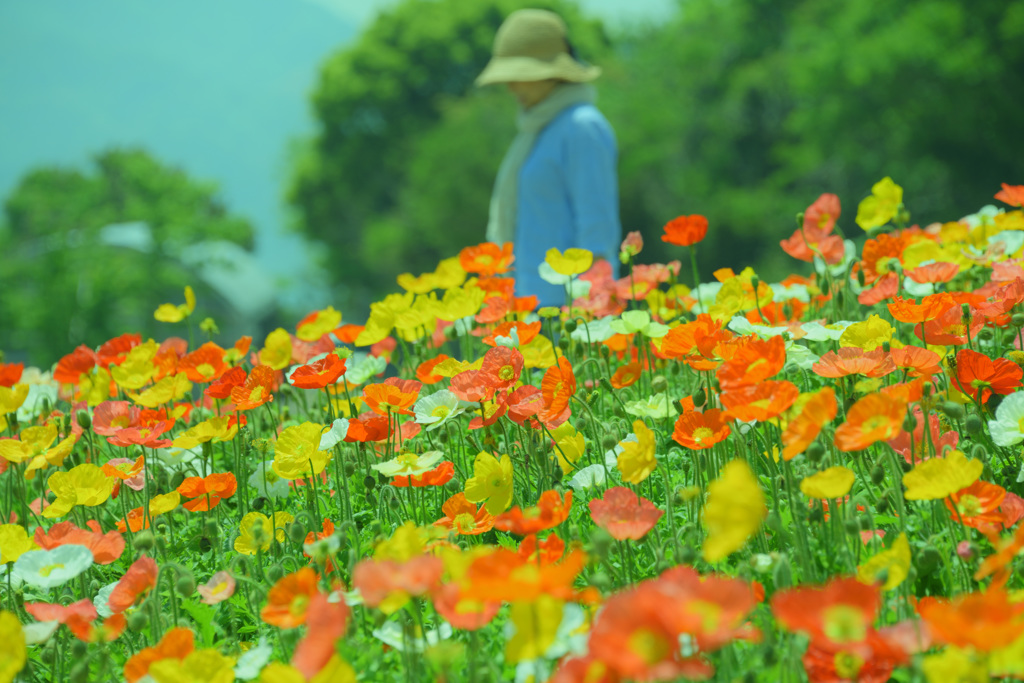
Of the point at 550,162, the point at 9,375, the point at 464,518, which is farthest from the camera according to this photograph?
the point at 550,162

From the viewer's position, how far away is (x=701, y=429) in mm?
1455

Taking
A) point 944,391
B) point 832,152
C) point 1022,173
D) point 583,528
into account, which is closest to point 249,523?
point 583,528

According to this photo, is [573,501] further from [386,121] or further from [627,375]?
[386,121]

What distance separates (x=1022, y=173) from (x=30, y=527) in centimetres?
1916

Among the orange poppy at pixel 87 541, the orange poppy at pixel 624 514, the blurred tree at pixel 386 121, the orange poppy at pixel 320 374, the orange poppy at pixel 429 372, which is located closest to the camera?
the orange poppy at pixel 624 514

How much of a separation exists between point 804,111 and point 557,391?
68.8ft

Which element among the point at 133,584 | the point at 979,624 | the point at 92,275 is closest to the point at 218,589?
the point at 133,584

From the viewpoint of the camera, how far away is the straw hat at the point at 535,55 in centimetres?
382

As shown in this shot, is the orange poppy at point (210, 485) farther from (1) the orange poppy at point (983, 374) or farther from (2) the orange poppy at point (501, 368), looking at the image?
(1) the orange poppy at point (983, 374)

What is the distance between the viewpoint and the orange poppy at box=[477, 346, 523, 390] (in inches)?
63.5

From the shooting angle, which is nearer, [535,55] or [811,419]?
[811,419]

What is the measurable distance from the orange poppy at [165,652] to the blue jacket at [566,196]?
2550 millimetres

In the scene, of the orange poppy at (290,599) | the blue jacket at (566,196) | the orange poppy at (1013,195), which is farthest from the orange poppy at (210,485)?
the blue jacket at (566,196)

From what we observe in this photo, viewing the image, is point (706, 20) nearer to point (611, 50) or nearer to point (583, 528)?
point (611, 50)
